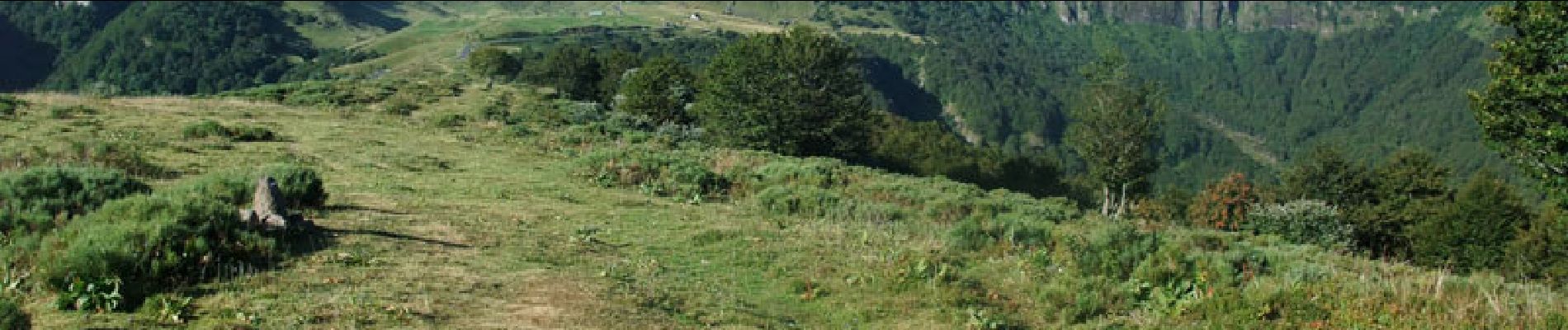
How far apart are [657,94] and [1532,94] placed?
55.6 meters

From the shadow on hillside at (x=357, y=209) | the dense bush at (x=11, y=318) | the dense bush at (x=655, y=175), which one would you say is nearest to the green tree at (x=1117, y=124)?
the dense bush at (x=655, y=175)

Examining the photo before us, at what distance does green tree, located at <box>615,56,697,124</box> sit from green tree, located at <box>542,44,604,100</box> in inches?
721

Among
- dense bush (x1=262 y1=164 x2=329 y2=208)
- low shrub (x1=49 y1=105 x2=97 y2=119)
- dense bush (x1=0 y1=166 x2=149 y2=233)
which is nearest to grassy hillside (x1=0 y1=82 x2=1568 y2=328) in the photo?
dense bush (x1=262 y1=164 x2=329 y2=208)

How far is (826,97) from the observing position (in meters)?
59.3

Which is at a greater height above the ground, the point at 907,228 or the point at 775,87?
the point at 775,87

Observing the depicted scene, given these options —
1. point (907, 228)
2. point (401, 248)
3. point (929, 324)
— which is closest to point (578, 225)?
point (401, 248)

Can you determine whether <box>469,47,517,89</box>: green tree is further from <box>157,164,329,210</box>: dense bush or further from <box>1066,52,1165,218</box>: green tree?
<box>157,164,329,210</box>: dense bush

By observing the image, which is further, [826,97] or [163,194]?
[826,97]

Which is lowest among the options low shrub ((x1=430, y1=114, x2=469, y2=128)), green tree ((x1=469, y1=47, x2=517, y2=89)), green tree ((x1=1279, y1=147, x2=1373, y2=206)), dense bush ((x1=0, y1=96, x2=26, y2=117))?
green tree ((x1=1279, y1=147, x2=1373, y2=206))

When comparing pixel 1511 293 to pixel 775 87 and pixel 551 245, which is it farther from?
pixel 775 87

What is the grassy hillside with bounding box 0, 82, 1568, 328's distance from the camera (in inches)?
420

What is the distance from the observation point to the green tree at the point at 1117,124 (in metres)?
67.9

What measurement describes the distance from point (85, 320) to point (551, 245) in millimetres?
7295

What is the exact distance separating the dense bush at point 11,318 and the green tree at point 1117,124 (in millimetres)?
68232
